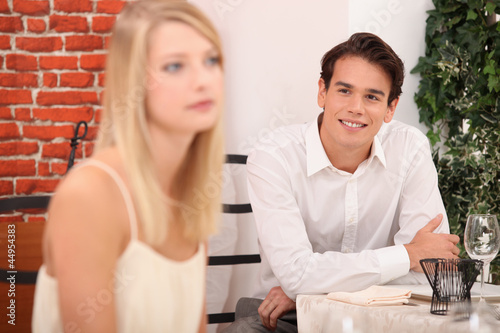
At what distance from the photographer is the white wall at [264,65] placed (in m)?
2.40

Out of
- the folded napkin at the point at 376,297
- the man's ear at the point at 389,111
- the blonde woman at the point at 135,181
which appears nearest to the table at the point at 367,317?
the folded napkin at the point at 376,297

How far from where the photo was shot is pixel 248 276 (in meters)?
2.51

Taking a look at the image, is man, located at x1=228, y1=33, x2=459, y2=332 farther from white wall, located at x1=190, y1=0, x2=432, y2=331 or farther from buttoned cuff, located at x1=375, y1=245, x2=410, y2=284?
white wall, located at x1=190, y1=0, x2=432, y2=331

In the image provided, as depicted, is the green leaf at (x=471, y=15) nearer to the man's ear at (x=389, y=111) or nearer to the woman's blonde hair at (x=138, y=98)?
the man's ear at (x=389, y=111)

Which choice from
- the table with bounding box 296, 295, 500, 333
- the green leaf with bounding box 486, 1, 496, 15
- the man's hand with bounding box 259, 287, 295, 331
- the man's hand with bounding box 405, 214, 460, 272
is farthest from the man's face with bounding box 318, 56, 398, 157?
the green leaf with bounding box 486, 1, 496, 15

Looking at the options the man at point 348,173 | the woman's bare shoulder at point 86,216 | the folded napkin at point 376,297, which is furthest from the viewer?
the man at point 348,173

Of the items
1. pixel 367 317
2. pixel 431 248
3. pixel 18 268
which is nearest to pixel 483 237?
pixel 431 248

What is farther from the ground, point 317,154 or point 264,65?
point 264,65

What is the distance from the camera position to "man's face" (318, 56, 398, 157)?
73.0 inches

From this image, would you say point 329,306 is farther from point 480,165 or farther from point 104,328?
point 480,165

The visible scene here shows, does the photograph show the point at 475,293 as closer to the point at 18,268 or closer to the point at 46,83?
the point at 18,268

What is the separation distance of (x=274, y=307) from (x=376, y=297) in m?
0.50

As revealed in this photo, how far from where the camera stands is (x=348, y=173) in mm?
1916

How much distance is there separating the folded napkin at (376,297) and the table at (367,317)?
0.01m
